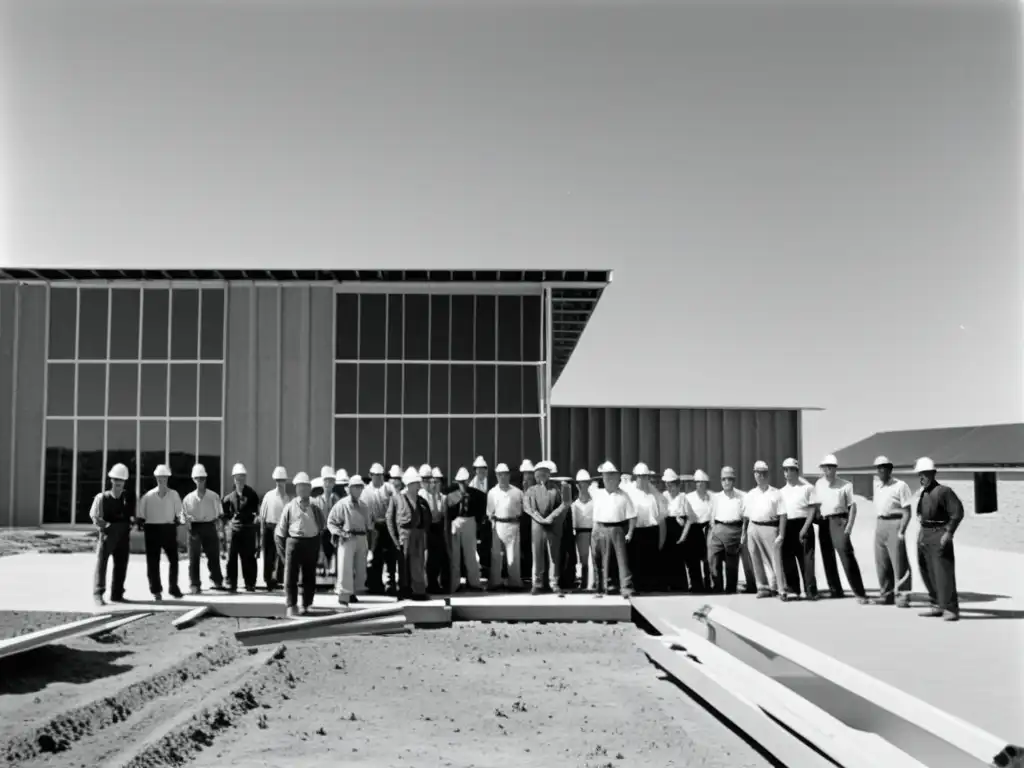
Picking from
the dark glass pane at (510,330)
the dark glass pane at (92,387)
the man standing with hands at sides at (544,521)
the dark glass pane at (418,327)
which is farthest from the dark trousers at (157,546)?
the dark glass pane at (510,330)

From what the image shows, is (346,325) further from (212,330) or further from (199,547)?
(199,547)

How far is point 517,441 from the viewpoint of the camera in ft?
73.6

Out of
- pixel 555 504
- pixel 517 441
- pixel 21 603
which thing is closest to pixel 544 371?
pixel 517 441

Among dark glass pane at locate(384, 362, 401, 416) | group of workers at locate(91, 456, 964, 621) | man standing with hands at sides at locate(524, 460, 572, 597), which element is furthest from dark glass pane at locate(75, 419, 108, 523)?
man standing with hands at sides at locate(524, 460, 572, 597)

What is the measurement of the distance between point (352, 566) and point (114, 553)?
3010mm

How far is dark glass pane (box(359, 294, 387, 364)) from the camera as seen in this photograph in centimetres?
2295

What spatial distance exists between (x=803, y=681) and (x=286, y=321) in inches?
641

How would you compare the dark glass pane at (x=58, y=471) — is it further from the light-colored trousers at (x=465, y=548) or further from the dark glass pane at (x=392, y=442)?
the light-colored trousers at (x=465, y=548)

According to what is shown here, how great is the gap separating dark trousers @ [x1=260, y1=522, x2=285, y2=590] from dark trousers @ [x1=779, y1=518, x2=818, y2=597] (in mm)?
6759

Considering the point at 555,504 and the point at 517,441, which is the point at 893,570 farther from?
the point at 517,441

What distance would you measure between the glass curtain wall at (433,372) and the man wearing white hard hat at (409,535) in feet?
31.3

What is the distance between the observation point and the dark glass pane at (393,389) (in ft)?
74.4

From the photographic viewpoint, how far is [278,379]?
2261cm

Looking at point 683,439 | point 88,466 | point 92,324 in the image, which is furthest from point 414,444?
point 683,439
